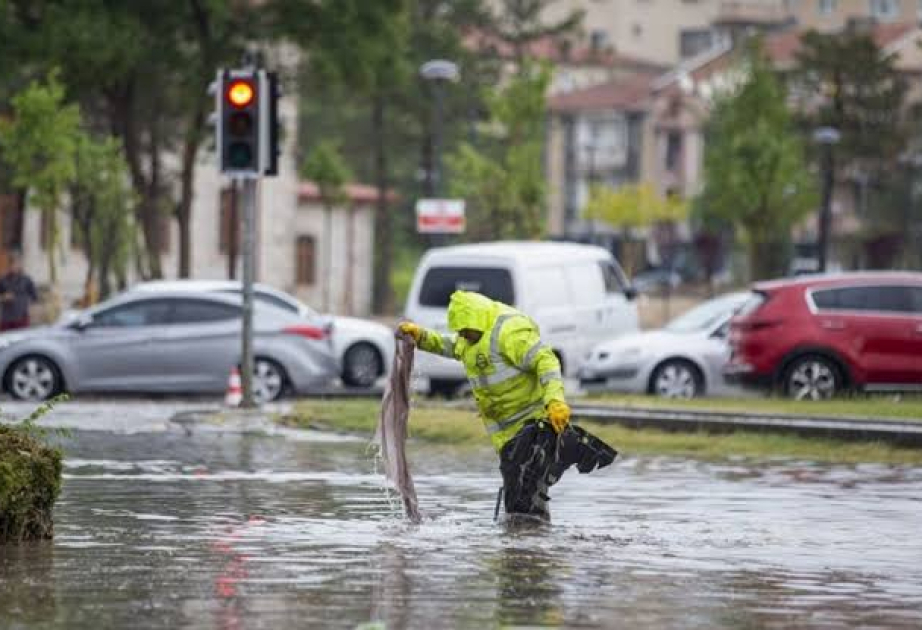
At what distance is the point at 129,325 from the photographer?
30922 millimetres

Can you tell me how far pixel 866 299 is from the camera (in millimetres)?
27906

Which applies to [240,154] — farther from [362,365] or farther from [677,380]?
[362,365]

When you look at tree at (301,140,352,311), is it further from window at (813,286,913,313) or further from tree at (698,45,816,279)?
window at (813,286,913,313)

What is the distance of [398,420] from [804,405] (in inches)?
428

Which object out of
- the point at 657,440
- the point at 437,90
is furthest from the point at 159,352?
the point at 437,90

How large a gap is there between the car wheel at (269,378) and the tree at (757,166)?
2700 centimetres

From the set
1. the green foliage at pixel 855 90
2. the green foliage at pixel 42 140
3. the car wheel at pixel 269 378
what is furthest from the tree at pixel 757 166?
the green foliage at pixel 855 90

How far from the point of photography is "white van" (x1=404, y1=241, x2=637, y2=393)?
30.7 metres

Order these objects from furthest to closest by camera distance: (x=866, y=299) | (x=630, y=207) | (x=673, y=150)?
(x=673, y=150)
(x=630, y=207)
(x=866, y=299)

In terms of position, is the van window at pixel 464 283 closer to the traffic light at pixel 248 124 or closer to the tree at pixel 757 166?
the traffic light at pixel 248 124

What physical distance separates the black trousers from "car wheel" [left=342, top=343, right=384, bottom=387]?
1840 cm

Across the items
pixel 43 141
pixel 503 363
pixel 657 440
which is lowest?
pixel 657 440

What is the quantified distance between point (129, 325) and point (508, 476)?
16.5 meters

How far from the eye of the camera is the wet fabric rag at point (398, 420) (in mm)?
15469
